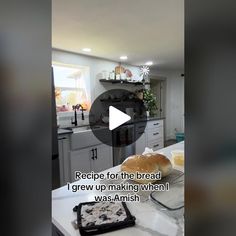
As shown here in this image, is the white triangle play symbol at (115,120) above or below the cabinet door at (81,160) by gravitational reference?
above

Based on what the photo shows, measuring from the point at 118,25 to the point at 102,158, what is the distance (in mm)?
1758

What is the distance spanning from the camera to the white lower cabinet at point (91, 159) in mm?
2443

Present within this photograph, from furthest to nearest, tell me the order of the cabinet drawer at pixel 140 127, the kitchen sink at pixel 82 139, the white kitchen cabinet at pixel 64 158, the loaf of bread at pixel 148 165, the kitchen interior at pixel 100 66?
the cabinet drawer at pixel 140 127 → the kitchen sink at pixel 82 139 → the white kitchen cabinet at pixel 64 158 → the kitchen interior at pixel 100 66 → the loaf of bread at pixel 148 165

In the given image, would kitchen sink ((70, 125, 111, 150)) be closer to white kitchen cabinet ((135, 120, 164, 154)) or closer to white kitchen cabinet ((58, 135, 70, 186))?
white kitchen cabinet ((58, 135, 70, 186))

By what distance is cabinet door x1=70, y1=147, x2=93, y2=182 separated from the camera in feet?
7.93

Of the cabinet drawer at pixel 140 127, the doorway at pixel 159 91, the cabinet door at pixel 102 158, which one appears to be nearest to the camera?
the cabinet door at pixel 102 158

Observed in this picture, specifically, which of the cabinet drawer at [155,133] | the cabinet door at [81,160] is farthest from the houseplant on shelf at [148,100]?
the cabinet door at [81,160]

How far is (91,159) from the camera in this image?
2.64m

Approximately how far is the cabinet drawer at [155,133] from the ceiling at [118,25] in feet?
5.52

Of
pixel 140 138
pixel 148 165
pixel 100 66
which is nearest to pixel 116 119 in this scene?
pixel 140 138

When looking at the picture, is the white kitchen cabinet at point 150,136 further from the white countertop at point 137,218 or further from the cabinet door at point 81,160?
the white countertop at point 137,218

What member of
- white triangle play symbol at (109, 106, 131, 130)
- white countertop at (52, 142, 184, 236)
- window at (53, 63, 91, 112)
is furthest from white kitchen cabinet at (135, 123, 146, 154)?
white countertop at (52, 142, 184, 236)
